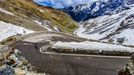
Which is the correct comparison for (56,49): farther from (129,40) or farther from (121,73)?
(129,40)

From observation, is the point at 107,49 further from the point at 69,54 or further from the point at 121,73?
the point at 121,73

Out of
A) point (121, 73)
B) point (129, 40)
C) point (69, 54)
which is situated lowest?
point (121, 73)

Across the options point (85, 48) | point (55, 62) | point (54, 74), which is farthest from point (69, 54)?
point (54, 74)

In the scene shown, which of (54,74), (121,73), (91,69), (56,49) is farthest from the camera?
(56,49)

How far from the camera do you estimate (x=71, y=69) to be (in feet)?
98.6

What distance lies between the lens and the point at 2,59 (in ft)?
100

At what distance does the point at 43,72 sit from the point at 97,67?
4.64 m

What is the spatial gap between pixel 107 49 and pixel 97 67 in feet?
39.4

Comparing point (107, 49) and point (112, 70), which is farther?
point (107, 49)

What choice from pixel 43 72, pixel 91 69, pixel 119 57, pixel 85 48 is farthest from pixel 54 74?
pixel 85 48

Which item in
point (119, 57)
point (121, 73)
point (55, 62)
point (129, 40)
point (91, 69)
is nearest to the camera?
point (121, 73)

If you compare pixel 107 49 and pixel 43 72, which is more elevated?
pixel 107 49

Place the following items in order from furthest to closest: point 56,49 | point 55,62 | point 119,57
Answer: point 56,49 < point 119,57 < point 55,62

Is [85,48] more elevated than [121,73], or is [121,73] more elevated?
[85,48]
